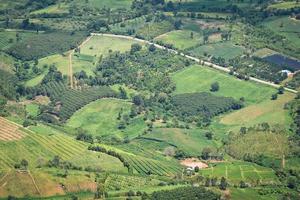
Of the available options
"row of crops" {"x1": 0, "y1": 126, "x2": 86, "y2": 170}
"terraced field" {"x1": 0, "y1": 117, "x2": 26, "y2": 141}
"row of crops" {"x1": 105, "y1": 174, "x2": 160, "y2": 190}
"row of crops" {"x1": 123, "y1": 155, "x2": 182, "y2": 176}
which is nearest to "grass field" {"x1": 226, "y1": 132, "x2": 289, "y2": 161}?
"row of crops" {"x1": 123, "y1": 155, "x2": 182, "y2": 176}

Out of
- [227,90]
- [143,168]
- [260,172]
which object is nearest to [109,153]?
[143,168]

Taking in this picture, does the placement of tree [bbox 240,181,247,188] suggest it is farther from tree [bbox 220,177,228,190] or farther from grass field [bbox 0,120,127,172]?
grass field [bbox 0,120,127,172]

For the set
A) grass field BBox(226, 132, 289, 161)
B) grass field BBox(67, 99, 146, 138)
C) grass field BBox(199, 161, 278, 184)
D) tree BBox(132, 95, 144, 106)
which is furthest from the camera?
tree BBox(132, 95, 144, 106)

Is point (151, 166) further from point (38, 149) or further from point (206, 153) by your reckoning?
point (38, 149)

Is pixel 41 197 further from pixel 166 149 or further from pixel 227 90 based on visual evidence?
pixel 227 90

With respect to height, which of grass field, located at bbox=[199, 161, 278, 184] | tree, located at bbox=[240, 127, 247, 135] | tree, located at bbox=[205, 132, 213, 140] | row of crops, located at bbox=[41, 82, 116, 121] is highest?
row of crops, located at bbox=[41, 82, 116, 121]
